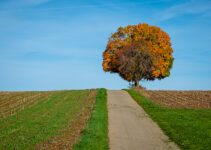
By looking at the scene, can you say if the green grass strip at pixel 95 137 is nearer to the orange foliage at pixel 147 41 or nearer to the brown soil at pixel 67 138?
the brown soil at pixel 67 138

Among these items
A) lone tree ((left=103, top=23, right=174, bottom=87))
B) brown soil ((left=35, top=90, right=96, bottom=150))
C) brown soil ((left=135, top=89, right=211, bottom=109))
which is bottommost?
brown soil ((left=35, top=90, right=96, bottom=150))

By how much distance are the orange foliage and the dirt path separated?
2400cm

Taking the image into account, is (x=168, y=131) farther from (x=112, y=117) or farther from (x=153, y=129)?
(x=112, y=117)

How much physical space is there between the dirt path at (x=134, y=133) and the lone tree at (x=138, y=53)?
890 inches

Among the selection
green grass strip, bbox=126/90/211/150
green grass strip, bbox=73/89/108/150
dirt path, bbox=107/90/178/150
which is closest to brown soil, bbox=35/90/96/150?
green grass strip, bbox=73/89/108/150

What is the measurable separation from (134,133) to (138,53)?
29.7 metres

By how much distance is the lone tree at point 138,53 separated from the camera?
42562mm

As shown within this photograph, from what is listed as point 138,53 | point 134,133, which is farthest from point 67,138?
point 138,53

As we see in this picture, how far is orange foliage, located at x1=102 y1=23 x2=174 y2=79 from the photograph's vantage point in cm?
4338

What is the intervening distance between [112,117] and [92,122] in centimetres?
283

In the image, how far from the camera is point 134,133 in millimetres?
13883

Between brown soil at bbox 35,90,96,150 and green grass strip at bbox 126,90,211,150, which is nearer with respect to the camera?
brown soil at bbox 35,90,96,150

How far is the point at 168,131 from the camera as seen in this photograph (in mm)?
14352

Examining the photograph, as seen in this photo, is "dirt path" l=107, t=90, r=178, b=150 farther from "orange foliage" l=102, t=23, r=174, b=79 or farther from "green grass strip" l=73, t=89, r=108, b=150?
"orange foliage" l=102, t=23, r=174, b=79
